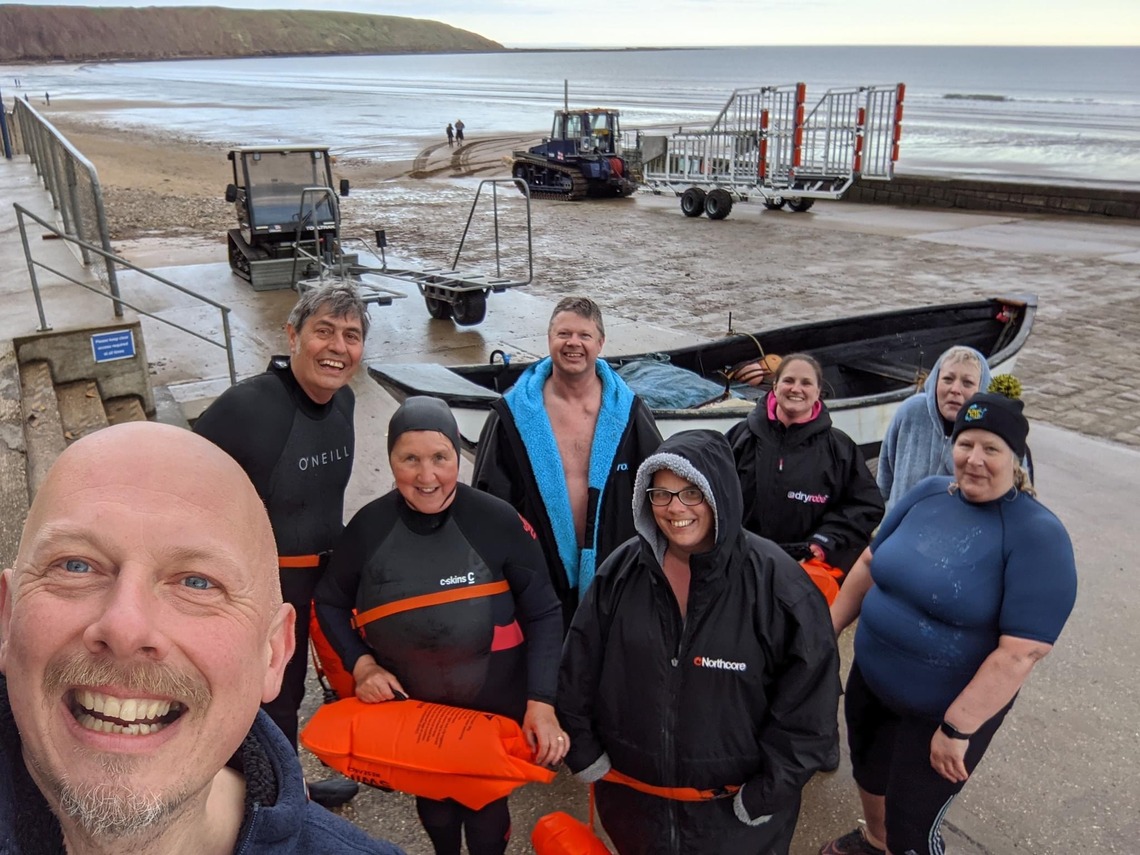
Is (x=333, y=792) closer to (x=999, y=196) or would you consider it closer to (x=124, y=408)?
(x=124, y=408)

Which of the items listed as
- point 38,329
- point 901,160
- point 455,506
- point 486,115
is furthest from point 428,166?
point 486,115

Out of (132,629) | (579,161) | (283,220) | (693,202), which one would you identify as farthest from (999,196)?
(132,629)

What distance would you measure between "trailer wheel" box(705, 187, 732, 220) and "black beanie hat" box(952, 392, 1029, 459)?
19.1m

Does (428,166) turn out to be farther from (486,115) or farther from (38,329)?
(486,115)

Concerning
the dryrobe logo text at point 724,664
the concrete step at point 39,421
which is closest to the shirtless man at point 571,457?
the dryrobe logo text at point 724,664

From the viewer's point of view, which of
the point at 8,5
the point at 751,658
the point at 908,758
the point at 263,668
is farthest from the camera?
the point at 8,5

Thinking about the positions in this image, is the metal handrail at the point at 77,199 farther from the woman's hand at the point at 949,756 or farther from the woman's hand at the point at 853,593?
the woman's hand at the point at 949,756

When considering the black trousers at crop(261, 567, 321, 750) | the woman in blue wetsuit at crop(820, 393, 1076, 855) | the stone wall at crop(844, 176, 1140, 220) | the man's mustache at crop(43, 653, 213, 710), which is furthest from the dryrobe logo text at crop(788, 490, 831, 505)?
the stone wall at crop(844, 176, 1140, 220)

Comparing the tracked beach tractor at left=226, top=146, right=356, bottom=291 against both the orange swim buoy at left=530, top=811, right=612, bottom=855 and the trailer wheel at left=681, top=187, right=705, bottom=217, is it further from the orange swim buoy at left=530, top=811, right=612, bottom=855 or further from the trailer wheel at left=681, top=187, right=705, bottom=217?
the trailer wheel at left=681, top=187, right=705, bottom=217

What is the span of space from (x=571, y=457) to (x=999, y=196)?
2276cm

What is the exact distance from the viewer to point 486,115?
64.8 metres

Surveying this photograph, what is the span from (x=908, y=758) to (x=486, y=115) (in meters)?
67.6

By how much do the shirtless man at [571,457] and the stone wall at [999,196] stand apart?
22114 millimetres

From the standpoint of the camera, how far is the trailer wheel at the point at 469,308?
1014cm
